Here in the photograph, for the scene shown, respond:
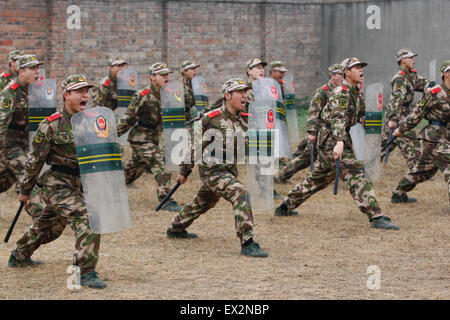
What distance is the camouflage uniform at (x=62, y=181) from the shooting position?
724 centimetres

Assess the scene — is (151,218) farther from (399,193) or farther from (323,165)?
(399,193)

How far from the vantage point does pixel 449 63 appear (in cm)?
1077

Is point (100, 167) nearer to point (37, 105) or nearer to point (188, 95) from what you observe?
point (37, 105)

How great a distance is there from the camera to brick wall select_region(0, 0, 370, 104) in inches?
703

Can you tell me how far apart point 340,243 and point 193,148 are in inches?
84.4

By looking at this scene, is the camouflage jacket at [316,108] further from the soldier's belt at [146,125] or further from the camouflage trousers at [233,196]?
the camouflage trousers at [233,196]

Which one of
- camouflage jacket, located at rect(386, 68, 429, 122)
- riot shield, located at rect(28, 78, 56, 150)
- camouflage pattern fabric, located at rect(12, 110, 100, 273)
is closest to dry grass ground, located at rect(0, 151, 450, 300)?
camouflage pattern fabric, located at rect(12, 110, 100, 273)

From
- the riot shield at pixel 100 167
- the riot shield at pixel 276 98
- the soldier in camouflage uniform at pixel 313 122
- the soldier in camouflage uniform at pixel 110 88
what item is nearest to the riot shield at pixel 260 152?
the riot shield at pixel 100 167

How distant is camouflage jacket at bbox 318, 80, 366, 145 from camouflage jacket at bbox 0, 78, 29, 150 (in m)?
3.79

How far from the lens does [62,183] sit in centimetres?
740

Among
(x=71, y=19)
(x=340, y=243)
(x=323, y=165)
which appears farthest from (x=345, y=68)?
(x=71, y=19)

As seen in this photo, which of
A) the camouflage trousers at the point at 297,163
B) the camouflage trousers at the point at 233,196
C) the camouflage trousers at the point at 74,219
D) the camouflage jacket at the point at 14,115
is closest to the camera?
the camouflage trousers at the point at 74,219

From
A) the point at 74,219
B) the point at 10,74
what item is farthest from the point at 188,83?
the point at 74,219

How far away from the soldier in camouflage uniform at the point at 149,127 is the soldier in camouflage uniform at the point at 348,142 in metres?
2.39
